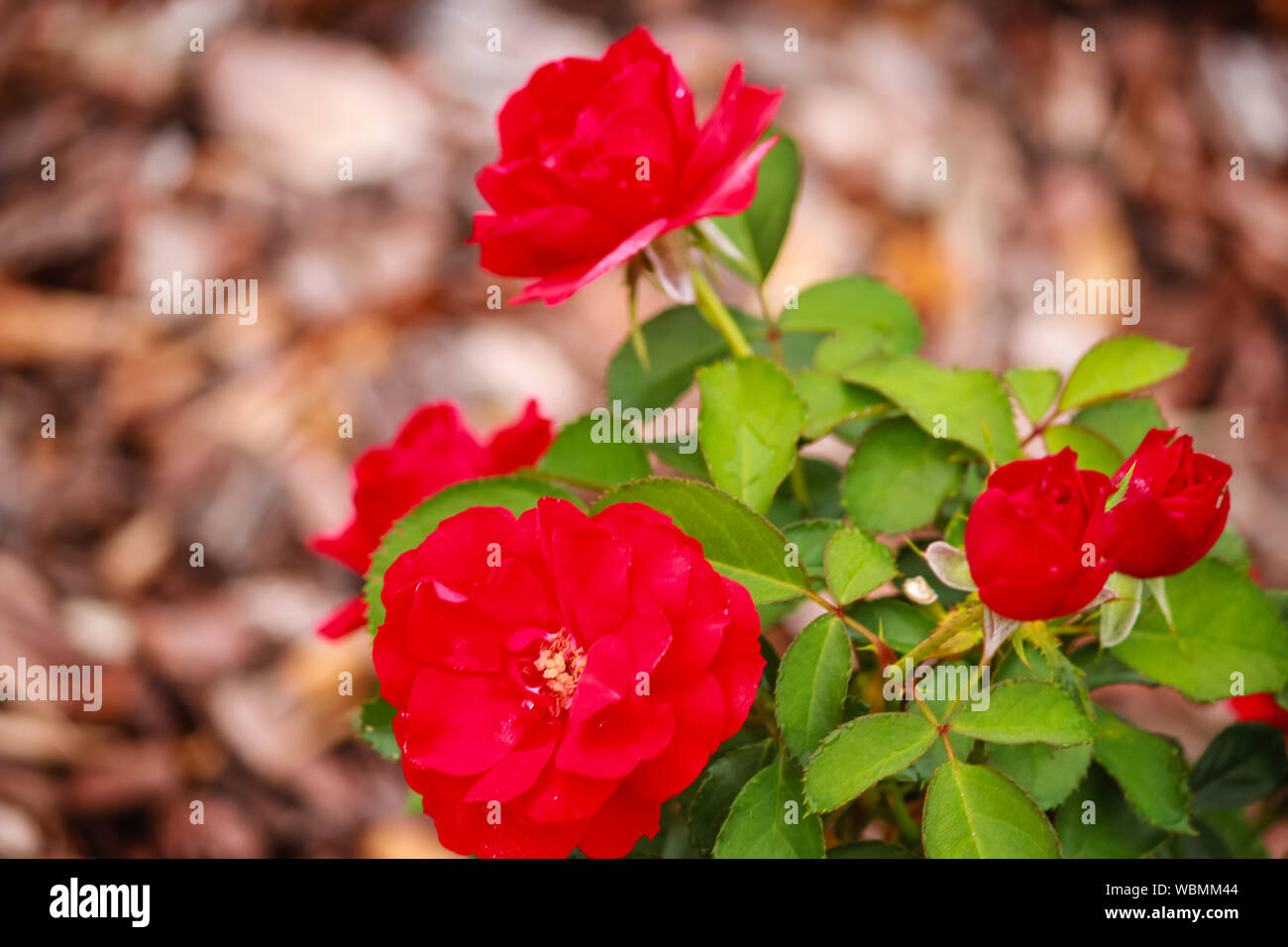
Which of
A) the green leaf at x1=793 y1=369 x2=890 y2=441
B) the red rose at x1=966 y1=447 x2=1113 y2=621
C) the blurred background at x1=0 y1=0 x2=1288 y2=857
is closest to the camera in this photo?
the red rose at x1=966 y1=447 x2=1113 y2=621

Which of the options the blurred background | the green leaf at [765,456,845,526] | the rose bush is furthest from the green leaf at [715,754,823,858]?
the blurred background

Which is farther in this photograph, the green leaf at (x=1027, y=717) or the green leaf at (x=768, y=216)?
the green leaf at (x=768, y=216)

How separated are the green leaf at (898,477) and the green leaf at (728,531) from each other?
0.05 meters

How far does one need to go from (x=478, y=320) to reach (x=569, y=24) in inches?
13.5

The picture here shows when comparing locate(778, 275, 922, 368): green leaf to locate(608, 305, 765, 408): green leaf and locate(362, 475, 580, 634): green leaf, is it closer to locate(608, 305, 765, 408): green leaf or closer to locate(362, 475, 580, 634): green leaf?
locate(608, 305, 765, 408): green leaf

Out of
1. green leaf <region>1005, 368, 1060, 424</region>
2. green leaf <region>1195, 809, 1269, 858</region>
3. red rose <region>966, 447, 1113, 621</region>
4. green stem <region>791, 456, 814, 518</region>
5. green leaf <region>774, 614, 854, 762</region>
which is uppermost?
green leaf <region>1005, 368, 1060, 424</region>

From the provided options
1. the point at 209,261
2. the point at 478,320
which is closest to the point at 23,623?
the point at 209,261

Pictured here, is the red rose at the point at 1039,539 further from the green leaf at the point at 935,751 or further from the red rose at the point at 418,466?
the red rose at the point at 418,466

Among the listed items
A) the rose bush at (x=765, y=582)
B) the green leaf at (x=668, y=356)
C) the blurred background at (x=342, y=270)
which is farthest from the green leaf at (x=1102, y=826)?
the blurred background at (x=342, y=270)

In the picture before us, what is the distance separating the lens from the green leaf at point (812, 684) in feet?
0.97

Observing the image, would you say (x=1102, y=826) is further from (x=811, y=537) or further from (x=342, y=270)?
(x=342, y=270)

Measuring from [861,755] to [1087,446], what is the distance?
0.51ft

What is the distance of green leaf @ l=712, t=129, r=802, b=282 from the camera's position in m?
0.42

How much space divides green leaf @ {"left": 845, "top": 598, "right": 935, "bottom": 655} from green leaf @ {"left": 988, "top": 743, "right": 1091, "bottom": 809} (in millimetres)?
48
